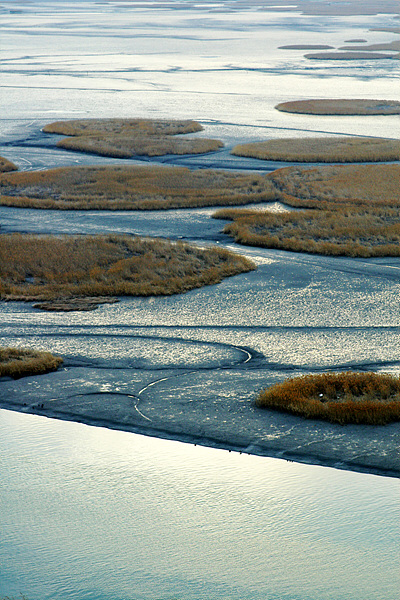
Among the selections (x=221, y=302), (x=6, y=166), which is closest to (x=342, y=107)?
(x=6, y=166)

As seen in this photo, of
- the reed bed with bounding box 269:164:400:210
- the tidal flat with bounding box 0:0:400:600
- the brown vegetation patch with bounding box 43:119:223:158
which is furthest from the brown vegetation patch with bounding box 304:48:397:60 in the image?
the tidal flat with bounding box 0:0:400:600

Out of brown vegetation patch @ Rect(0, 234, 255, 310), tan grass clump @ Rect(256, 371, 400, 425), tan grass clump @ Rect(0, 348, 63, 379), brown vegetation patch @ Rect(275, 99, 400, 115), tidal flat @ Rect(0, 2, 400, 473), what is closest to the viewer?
tan grass clump @ Rect(256, 371, 400, 425)

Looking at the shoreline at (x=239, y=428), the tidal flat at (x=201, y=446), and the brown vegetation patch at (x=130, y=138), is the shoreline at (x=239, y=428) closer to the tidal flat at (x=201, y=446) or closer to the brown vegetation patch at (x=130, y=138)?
the tidal flat at (x=201, y=446)

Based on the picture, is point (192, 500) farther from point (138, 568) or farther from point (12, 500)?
point (12, 500)

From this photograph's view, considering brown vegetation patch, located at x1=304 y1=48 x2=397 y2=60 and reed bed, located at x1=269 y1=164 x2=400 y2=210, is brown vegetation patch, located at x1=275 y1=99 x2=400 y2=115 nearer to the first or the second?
reed bed, located at x1=269 y1=164 x2=400 y2=210

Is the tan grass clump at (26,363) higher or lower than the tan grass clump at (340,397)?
lower

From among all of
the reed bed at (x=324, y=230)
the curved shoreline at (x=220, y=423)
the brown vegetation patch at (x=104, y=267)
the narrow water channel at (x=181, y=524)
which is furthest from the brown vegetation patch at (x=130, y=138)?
the narrow water channel at (x=181, y=524)
